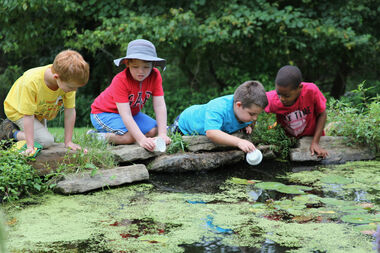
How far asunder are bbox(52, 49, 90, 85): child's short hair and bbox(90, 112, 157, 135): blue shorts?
942 mm

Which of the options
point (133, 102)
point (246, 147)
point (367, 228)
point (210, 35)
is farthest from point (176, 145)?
point (210, 35)

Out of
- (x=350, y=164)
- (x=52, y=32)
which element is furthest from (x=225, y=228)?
(x=52, y=32)

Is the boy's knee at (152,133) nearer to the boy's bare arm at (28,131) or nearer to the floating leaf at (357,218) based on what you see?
the boy's bare arm at (28,131)

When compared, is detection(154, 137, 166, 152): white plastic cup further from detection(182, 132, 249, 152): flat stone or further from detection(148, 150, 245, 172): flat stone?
detection(182, 132, 249, 152): flat stone

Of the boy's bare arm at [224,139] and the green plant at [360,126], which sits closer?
the boy's bare arm at [224,139]

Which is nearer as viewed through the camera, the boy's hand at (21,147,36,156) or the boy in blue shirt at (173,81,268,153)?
the boy's hand at (21,147,36,156)

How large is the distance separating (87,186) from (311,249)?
1845mm

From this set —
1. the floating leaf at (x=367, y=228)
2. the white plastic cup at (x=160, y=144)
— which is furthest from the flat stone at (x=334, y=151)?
the floating leaf at (x=367, y=228)

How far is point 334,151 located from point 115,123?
7.78 feet

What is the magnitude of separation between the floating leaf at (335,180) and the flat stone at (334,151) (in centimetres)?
70

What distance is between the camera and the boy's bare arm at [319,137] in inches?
182

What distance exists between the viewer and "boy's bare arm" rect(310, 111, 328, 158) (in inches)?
182

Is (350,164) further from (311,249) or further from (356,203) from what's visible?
(311,249)

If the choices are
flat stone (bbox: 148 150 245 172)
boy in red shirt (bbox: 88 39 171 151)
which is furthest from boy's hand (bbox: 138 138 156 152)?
flat stone (bbox: 148 150 245 172)
